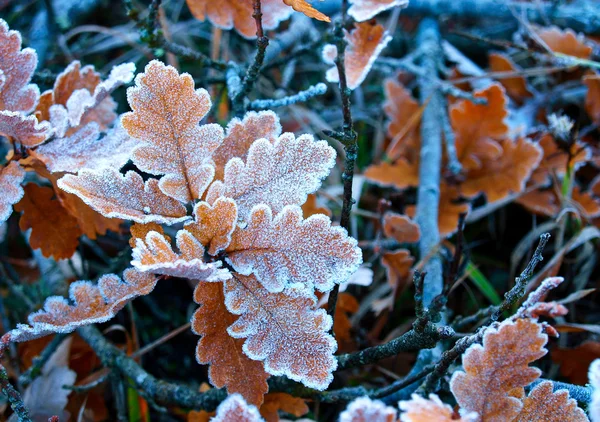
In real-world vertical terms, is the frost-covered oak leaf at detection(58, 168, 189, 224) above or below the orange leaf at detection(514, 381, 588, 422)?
above

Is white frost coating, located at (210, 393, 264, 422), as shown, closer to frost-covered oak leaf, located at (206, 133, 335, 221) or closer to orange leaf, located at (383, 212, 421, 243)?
frost-covered oak leaf, located at (206, 133, 335, 221)

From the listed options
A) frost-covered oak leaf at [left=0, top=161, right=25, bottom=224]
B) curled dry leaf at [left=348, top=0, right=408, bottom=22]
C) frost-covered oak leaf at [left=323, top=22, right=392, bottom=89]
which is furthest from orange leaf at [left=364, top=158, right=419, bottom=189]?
frost-covered oak leaf at [left=0, top=161, right=25, bottom=224]

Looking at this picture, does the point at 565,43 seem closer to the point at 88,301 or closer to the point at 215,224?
the point at 215,224

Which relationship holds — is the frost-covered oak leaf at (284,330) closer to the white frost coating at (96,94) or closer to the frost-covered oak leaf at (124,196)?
the frost-covered oak leaf at (124,196)

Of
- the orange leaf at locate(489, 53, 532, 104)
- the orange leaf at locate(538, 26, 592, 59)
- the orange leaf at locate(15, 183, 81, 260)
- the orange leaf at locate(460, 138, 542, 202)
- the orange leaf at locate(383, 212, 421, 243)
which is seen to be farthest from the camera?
the orange leaf at locate(489, 53, 532, 104)

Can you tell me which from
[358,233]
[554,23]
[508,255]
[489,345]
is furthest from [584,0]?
[489,345]

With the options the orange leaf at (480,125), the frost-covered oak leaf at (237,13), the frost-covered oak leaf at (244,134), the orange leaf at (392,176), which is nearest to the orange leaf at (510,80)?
the orange leaf at (480,125)
